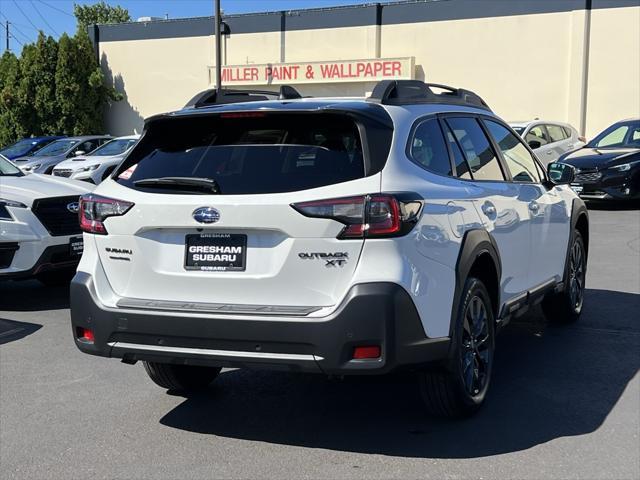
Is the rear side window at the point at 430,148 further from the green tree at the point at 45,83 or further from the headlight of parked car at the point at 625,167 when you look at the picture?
the green tree at the point at 45,83

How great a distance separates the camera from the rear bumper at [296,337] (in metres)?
3.75

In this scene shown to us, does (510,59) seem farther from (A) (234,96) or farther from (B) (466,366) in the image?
(B) (466,366)

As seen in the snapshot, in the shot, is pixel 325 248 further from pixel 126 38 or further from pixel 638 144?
pixel 126 38

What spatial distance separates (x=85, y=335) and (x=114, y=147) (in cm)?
1796

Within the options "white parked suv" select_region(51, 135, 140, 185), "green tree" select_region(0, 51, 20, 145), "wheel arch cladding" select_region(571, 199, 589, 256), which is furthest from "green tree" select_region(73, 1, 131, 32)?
"wheel arch cladding" select_region(571, 199, 589, 256)

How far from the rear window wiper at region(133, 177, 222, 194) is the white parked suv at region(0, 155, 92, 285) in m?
3.60

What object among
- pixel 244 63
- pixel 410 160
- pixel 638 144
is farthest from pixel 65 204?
pixel 244 63

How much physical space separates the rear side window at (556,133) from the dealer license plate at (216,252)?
53.3 feet

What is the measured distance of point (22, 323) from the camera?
287 inches

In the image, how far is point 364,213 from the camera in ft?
12.4

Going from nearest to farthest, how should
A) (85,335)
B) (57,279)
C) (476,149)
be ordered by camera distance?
(85,335), (476,149), (57,279)

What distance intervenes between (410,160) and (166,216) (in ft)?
4.15

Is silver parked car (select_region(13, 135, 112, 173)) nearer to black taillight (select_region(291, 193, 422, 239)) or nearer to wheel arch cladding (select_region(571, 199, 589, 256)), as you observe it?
wheel arch cladding (select_region(571, 199, 589, 256))

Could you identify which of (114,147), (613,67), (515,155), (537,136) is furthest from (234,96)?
(613,67)
